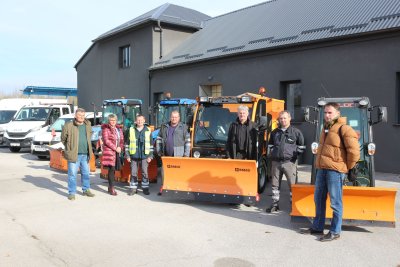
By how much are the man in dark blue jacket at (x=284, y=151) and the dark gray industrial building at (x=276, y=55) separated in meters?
5.82

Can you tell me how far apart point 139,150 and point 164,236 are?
3.29 m

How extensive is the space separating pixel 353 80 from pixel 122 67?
52.2 ft

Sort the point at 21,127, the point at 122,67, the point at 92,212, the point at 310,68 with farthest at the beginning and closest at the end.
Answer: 1. the point at 122,67
2. the point at 21,127
3. the point at 310,68
4. the point at 92,212

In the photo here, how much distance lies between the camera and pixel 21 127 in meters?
18.4

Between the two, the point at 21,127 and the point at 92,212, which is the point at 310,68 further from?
the point at 21,127

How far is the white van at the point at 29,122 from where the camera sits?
1819cm

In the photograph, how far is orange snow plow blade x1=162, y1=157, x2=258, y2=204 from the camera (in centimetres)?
744

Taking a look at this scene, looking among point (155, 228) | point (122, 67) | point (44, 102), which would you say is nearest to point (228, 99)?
point (155, 228)

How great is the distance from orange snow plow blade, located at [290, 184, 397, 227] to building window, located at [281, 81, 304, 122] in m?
8.40

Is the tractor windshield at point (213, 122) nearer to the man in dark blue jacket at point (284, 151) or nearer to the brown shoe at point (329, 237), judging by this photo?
the man in dark blue jacket at point (284, 151)

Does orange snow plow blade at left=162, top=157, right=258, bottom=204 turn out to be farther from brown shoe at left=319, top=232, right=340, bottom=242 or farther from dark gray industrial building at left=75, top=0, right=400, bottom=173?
dark gray industrial building at left=75, top=0, right=400, bottom=173

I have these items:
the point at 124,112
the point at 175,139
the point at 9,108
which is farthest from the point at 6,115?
the point at 175,139

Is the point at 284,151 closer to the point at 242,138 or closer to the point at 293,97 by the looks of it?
the point at 242,138

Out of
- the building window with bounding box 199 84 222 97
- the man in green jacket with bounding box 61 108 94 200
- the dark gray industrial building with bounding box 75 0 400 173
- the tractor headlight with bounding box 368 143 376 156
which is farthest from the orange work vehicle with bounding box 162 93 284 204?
the building window with bounding box 199 84 222 97
